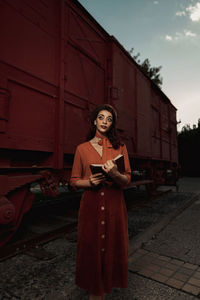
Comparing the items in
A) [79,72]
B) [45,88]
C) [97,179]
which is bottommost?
[97,179]

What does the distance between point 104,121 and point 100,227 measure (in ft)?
2.82

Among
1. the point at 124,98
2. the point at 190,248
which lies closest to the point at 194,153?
the point at 124,98

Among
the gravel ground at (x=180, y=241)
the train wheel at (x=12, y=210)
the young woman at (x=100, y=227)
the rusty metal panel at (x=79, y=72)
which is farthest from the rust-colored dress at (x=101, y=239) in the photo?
the rusty metal panel at (x=79, y=72)

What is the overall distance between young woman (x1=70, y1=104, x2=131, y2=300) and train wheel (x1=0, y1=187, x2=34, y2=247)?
1.21 metres

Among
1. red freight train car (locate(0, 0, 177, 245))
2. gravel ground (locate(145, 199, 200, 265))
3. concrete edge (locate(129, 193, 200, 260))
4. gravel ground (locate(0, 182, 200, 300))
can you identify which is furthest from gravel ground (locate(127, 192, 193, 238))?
red freight train car (locate(0, 0, 177, 245))

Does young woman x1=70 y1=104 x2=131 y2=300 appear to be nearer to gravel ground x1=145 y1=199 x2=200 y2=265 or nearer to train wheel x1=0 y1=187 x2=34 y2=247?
train wheel x1=0 y1=187 x2=34 y2=247

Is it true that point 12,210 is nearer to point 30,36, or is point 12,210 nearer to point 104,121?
point 104,121

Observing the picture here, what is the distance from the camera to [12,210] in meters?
2.43

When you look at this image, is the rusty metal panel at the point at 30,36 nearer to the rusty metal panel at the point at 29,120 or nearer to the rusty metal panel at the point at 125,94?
the rusty metal panel at the point at 29,120

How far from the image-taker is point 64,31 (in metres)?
3.50

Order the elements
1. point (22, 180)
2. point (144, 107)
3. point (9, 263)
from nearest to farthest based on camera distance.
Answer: point (9, 263) < point (22, 180) < point (144, 107)

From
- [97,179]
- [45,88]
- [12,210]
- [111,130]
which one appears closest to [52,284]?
[12,210]

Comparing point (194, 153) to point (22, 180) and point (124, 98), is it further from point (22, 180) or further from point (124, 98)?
point (22, 180)

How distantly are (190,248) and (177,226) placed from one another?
1.11 metres
